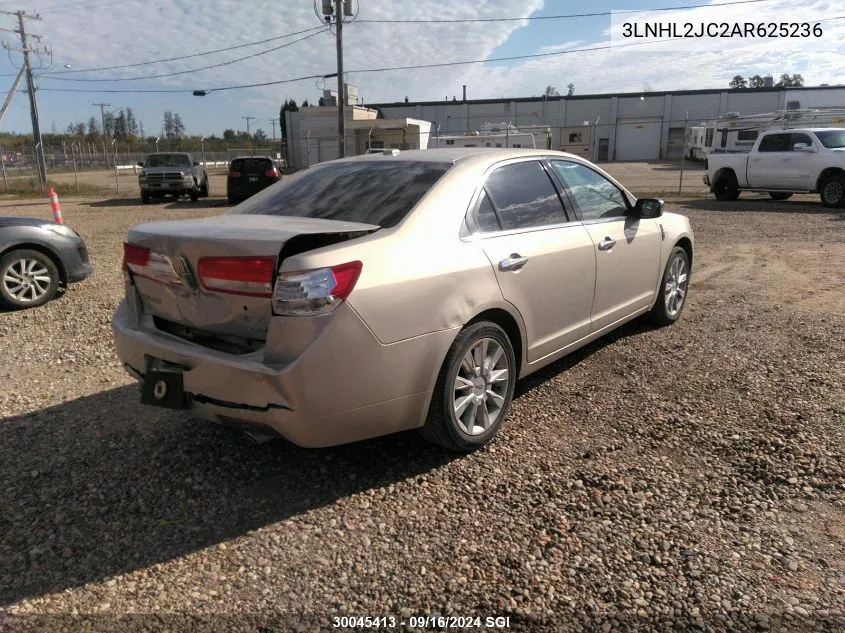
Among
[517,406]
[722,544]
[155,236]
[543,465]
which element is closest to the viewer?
[722,544]

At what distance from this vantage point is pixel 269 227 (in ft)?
10.4

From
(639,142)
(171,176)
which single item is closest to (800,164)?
(171,176)

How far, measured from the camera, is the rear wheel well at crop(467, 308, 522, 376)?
348 cm

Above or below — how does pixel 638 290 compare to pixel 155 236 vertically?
below

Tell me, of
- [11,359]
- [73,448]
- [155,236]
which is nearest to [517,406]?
[155,236]

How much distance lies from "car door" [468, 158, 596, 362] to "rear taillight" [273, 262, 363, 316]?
3.26ft

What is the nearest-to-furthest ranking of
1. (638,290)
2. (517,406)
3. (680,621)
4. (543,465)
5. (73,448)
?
(680,621) → (543,465) → (73,448) → (517,406) → (638,290)

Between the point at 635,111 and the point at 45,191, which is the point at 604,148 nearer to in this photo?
the point at 635,111

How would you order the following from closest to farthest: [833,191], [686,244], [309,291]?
[309,291] → [686,244] → [833,191]

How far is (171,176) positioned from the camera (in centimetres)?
2144

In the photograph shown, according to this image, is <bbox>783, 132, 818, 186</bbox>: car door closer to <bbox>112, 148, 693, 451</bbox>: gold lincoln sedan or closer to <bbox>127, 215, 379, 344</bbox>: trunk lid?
<bbox>112, 148, 693, 451</bbox>: gold lincoln sedan

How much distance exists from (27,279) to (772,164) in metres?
16.5

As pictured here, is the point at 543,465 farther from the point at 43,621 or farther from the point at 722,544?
the point at 43,621

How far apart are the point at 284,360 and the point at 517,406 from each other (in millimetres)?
1931
